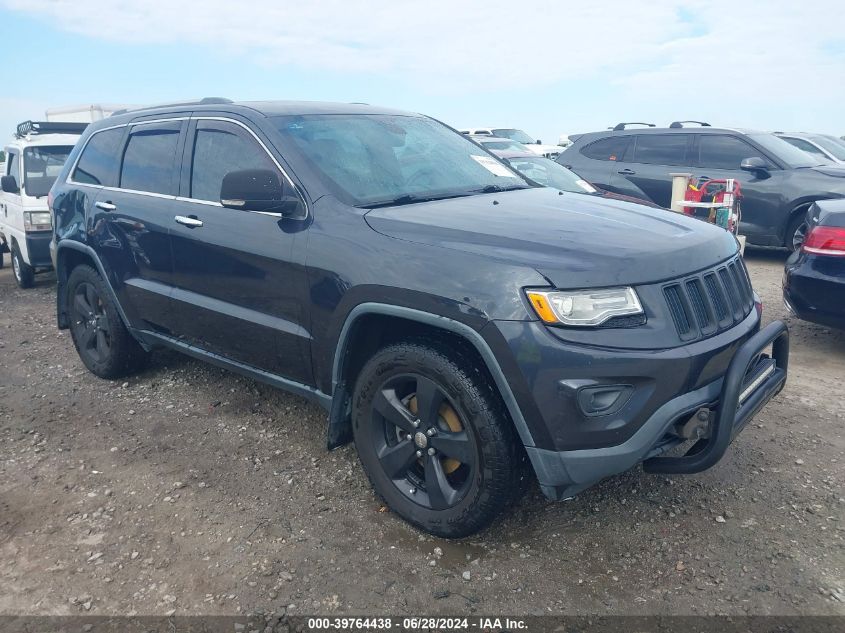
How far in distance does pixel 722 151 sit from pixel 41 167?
882 cm

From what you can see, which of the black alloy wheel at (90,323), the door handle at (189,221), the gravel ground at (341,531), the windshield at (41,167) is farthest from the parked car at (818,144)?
the windshield at (41,167)

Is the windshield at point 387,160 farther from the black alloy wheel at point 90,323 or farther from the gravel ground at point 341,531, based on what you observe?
the black alloy wheel at point 90,323

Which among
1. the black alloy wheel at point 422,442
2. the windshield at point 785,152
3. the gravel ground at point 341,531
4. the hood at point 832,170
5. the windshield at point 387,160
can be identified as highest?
the windshield at point 785,152

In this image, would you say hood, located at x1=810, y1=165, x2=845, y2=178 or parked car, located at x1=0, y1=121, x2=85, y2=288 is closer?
parked car, located at x1=0, y1=121, x2=85, y2=288

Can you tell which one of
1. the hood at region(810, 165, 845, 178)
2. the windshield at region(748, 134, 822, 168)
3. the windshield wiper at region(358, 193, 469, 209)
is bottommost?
the windshield wiper at region(358, 193, 469, 209)

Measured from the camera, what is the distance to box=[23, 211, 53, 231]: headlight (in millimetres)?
8023

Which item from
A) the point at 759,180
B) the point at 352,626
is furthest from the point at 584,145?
the point at 352,626

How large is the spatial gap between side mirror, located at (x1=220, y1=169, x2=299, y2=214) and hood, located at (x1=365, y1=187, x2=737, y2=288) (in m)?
0.45

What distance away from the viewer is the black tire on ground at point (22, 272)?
8484 mm

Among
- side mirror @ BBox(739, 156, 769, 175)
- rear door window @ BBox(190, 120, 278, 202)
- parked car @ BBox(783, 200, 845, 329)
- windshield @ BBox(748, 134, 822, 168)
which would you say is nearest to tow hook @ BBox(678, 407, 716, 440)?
rear door window @ BBox(190, 120, 278, 202)

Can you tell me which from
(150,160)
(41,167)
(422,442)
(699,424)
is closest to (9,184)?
(41,167)

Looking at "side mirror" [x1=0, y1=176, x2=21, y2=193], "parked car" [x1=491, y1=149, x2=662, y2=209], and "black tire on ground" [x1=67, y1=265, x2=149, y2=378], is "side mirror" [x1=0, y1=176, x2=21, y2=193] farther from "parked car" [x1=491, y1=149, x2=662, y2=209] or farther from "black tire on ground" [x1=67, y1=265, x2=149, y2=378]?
"parked car" [x1=491, y1=149, x2=662, y2=209]

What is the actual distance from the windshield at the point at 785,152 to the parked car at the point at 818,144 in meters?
2.45

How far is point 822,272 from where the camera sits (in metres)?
4.54
